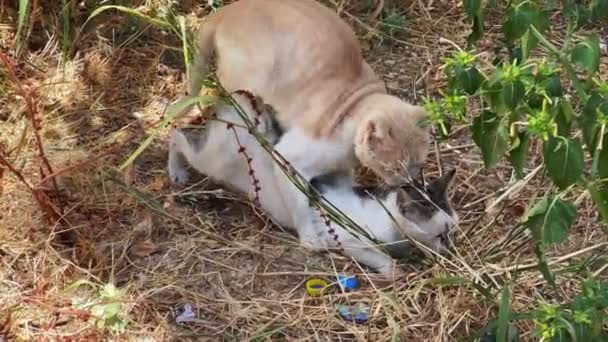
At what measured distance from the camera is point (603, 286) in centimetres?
236

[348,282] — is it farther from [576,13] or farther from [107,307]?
[576,13]

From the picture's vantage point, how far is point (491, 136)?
2.05 metres

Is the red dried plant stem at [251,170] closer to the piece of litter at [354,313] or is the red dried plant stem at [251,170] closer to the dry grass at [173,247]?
the dry grass at [173,247]

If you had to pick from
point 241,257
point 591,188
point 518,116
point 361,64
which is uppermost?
point 518,116

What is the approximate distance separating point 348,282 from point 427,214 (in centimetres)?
37

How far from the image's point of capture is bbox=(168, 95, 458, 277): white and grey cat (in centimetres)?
325

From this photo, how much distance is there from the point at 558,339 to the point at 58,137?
244cm

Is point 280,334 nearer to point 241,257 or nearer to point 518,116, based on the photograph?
point 241,257

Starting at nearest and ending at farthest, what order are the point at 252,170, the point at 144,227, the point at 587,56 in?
the point at 587,56, the point at 252,170, the point at 144,227

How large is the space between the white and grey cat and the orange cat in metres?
0.07

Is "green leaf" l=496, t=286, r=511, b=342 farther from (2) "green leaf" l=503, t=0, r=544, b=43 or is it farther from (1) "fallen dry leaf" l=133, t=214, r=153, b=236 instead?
(1) "fallen dry leaf" l=133, t=214, r=153, b=236

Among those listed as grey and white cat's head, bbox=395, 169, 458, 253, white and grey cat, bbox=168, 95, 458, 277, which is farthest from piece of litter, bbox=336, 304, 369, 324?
grey and white cat's head, bbox=395, 169, 458, 253

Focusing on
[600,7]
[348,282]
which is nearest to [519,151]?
[600,7]

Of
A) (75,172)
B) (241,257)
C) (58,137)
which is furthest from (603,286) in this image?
(58,137)
